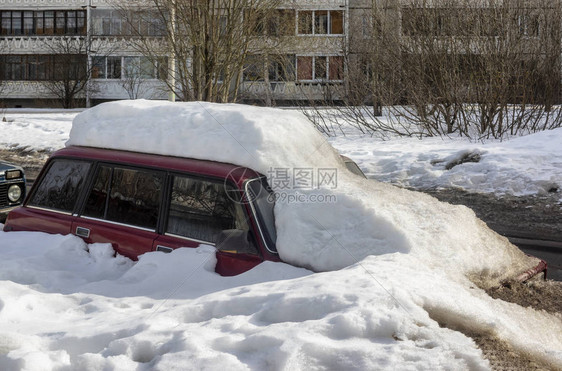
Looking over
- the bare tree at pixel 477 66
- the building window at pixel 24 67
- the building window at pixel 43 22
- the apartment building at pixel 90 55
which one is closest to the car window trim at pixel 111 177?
the bare tree at pixel 477 66

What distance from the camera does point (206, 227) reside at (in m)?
4.82

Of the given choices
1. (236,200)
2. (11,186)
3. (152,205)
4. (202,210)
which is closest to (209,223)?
(202,210)

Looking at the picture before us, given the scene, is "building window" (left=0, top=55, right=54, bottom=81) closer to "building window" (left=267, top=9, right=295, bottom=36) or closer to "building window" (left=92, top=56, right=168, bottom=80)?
"building window" (left=92, top=56, right=168, bottom=80)

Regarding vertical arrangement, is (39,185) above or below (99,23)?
below

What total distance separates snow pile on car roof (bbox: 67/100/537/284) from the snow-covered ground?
1 centimetres

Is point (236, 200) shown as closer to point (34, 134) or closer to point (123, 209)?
point (123, 209)

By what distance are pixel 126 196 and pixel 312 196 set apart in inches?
56.9

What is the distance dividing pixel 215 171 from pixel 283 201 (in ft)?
1.73

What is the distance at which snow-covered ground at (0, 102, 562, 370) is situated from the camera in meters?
3.49

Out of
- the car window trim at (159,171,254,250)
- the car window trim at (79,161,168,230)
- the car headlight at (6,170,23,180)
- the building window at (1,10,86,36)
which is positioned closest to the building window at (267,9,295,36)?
the car headlight at (6,170,23,180)

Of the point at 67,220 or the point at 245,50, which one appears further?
the point at 245,50

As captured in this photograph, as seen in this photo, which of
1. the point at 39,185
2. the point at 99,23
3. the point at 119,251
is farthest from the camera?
the point at 99,23

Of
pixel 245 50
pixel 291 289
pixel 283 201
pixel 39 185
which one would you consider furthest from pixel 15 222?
pixel 245 50

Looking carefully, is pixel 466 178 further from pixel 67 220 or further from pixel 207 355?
pixel 207 355
